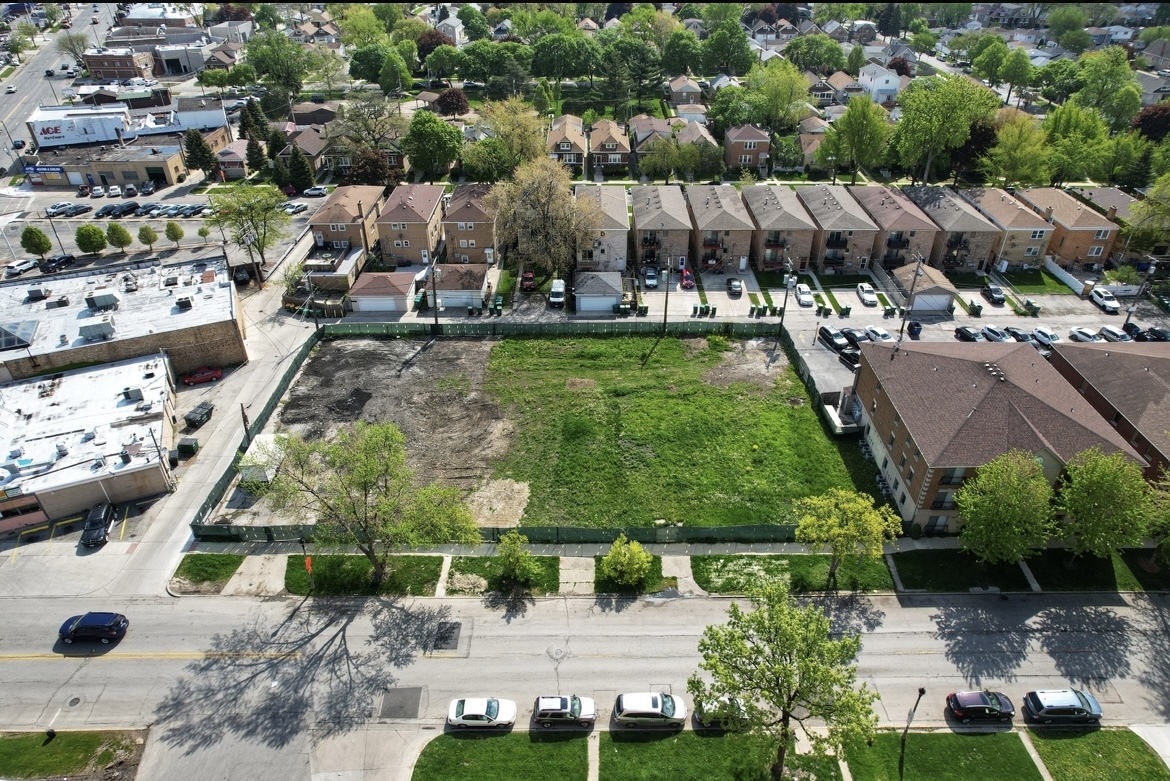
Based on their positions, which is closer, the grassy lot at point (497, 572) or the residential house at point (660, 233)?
the grassy lot at point (497, 572)

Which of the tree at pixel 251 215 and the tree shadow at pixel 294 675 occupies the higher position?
the tree at pixel 251 215

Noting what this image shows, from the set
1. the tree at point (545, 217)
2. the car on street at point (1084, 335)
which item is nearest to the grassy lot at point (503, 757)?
the tree at point (545, 217)

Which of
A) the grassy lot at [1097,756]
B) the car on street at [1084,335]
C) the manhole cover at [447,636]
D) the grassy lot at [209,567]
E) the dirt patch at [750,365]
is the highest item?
the car on street at [1084,335]

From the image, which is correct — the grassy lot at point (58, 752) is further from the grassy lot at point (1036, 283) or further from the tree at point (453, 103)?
the tree at point (453, 103)

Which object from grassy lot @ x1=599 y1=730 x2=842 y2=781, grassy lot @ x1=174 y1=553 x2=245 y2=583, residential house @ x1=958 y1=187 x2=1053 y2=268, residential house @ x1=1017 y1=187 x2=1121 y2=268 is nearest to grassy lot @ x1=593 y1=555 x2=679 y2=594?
grassy lot @ x1=599 y1=730 x2=842 y2=781

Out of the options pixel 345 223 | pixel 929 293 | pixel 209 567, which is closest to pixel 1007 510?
pixel 929 293

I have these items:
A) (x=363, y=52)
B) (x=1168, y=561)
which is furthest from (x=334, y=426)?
(x=363, y=52)

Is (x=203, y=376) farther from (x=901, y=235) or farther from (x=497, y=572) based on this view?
(x=901, y=235)
